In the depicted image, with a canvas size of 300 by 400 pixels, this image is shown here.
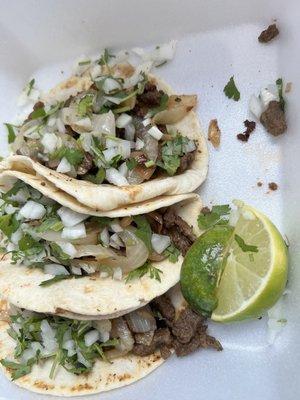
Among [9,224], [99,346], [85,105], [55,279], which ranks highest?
[85,105]

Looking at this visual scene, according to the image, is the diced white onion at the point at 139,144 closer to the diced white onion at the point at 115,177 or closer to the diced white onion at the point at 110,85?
the diced white onion at the point at 115,177

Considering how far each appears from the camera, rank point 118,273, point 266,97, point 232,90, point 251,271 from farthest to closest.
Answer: point 232,90, point 266,97, point 118,273, point 251,271

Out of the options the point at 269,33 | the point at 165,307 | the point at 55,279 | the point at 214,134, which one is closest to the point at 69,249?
the point at 55,279

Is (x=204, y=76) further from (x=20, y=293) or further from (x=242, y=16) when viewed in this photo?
Answer: (x=20, y=293)

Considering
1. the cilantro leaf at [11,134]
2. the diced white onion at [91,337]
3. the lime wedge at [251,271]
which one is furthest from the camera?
the cilantro leaf at [11,134]

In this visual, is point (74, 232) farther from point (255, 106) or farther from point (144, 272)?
point (255, 106)

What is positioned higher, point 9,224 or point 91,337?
point 9,224

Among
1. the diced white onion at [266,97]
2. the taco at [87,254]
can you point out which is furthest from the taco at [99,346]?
the diced white onion at [266,97]
